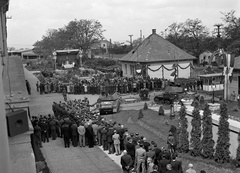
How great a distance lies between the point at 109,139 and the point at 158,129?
406 cm

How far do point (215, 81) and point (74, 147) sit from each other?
1811cm

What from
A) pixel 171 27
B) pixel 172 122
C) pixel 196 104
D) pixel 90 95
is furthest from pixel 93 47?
pixel 196 104

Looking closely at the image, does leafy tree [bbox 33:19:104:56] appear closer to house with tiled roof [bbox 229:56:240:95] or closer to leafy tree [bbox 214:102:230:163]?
house with tiled roof [bbox 229:56:240:95]

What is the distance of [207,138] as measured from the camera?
13.7m

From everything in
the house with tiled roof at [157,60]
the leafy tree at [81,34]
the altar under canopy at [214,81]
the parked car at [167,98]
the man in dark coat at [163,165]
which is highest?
the leafy tree at [81,34]

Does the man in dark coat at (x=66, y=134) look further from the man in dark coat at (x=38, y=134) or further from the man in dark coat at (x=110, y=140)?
the man in dark coat at (x=110, y=140)

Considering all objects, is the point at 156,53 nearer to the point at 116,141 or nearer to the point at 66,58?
the point at 66,58

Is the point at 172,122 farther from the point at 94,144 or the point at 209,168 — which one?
the point at 209,168

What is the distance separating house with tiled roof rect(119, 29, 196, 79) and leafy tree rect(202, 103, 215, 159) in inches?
1099

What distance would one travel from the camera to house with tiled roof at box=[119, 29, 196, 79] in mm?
43625

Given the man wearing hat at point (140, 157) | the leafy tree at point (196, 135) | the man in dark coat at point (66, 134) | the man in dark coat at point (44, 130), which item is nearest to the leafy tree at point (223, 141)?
the leafy tree at point (196, 135)

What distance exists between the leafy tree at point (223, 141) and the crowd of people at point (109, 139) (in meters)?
1.67

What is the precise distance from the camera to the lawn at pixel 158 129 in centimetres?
1284

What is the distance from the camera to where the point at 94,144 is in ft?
57.3
